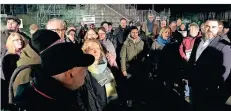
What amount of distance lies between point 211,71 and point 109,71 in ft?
5.20

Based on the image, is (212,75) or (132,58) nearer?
(212,75)

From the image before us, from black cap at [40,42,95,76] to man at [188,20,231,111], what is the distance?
331 cm

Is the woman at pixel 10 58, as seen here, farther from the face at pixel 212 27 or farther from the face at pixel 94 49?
the face at pixel 212 27

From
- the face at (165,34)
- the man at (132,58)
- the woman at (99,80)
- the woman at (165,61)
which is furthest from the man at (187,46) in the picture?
the woman at (99,80)

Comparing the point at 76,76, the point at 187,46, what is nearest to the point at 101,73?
the point at 76,76

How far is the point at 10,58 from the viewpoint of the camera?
4.06m

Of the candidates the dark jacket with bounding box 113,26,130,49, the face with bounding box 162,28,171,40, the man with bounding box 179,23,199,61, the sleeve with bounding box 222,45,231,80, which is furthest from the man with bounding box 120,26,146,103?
the sleeve with bounding box 222,45,231,80

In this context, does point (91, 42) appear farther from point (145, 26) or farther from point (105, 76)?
point (145, 26)

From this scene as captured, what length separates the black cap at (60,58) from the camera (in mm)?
1616

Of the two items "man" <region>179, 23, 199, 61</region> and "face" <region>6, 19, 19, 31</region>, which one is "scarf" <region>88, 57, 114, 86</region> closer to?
"face" <region>6, 19, 19, 31</region>

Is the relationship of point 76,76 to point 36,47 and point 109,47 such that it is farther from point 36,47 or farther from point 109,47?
point 109,47

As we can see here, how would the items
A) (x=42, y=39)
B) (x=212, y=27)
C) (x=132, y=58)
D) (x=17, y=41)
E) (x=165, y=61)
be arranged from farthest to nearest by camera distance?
(x=165, y=61) < (x=132, y=58) < (x=212, y=27) < (x=17, y=41) < (x=42, y=39)

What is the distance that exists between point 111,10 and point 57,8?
14.5 ft

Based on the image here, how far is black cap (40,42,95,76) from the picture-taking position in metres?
1.62
